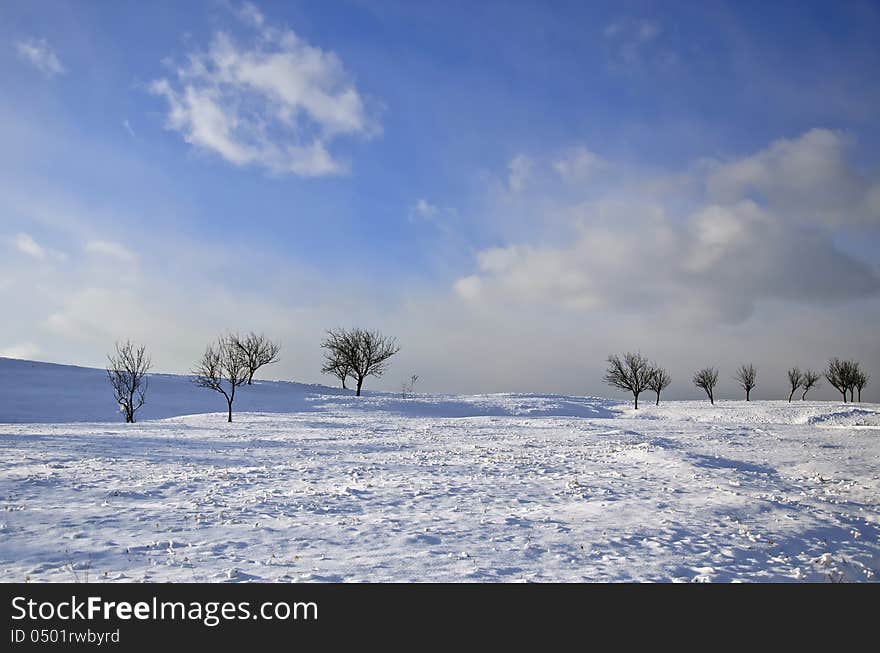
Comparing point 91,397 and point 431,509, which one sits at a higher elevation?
point 431,509

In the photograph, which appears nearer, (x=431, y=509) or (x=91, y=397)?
(x=431, y=509)

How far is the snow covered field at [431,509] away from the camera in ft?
27.4

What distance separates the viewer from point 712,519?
456 inches

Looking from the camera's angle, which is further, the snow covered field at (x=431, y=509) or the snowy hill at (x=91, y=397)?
the snowy hill at (x=91, y=397)

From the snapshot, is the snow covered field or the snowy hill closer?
the snow covered field

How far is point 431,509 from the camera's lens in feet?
38.6

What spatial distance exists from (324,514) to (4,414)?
44.4 m

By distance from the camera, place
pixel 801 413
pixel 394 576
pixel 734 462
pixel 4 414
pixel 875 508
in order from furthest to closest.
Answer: pixel 801 413 → pixel 4 414 → pixel 734 462 → pixel 875 508 → pixel 394 576

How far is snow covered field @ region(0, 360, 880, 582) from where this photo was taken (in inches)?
329

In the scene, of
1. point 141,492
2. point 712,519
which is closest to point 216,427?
point 141,492
